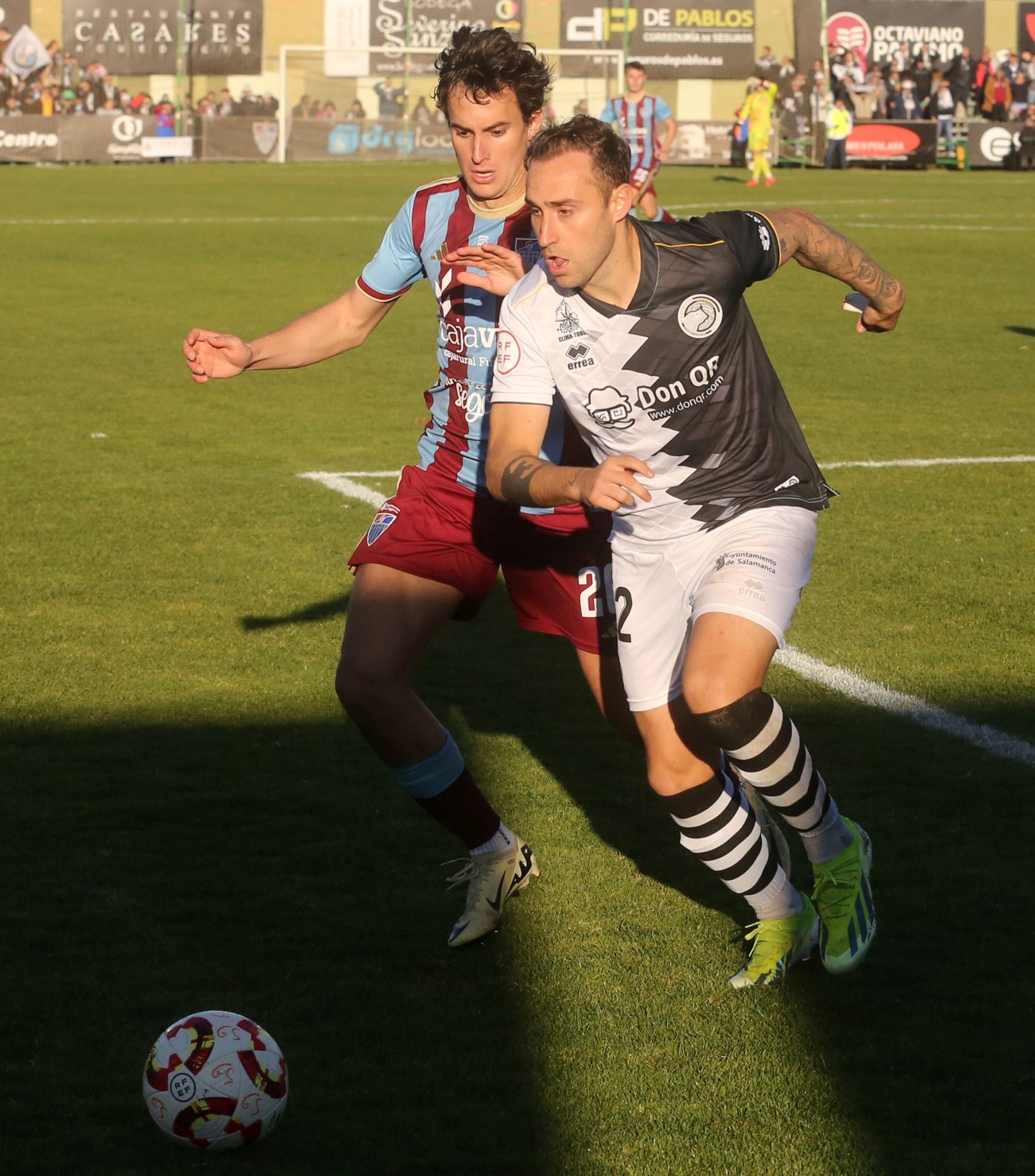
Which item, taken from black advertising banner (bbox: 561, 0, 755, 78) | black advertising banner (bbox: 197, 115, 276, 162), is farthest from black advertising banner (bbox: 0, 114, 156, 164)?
black advertising banner (bbox: 561, 0, 755, 78)

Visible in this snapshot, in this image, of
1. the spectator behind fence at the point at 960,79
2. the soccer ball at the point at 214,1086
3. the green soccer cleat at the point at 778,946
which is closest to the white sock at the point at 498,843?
the green soccer cleat at the point at 778,946

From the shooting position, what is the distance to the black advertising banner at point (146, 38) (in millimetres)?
45812

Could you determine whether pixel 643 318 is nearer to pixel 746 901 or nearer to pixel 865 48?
pixel 746 901

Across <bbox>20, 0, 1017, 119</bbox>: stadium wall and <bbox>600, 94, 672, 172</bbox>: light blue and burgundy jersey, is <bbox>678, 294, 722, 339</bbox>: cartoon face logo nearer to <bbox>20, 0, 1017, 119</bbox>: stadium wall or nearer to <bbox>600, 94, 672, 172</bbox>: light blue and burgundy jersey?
<bbox>600, 94, 672, 172</bbox>: light blue and burgundy jersey

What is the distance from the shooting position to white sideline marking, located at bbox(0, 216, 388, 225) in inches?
977

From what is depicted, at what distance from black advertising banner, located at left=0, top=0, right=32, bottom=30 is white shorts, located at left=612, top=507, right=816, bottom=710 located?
46.9m

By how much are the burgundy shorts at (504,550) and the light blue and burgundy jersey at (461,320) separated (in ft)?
0.30

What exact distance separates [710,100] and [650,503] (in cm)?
4806

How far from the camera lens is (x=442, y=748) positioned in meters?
4.53

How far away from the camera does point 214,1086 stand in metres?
3.33

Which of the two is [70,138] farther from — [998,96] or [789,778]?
[789,778]

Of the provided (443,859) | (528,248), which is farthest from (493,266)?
(443,859)

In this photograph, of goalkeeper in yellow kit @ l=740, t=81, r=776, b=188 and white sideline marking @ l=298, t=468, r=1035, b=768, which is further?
goalkeeper in yellow kit @ l=740, t=81, r=776, b=188

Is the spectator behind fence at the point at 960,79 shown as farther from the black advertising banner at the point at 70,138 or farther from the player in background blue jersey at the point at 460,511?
the player in background blue jersey at the point at 460,511
